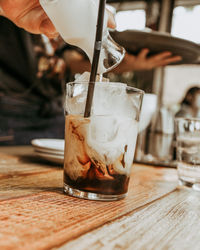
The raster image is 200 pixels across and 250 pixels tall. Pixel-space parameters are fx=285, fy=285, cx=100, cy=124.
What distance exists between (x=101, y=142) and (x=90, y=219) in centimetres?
14

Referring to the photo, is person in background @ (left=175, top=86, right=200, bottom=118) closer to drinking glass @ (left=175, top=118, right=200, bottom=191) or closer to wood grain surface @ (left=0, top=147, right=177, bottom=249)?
drinking glass @ (left=175, top=118, right=200, bottom=191)

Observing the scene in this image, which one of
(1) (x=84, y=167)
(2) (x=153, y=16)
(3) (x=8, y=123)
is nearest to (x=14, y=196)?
(1) (x=84, y=167)

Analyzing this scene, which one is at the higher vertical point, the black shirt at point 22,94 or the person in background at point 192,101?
the person in background at point 192,101

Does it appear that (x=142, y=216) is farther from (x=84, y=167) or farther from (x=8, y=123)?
(x=8, y=123)

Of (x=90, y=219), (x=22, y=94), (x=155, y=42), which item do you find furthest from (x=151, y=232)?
(x=22, y=94)

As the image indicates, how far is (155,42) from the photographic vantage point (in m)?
1.17

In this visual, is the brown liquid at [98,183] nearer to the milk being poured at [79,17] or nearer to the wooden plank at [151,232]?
the wooden plank at [151,232]

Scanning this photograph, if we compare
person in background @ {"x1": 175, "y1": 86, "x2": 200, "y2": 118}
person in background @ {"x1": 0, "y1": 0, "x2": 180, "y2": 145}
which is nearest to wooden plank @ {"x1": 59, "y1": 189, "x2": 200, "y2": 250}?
person in background @ {"x1": 0, "y1": 0, "x2": 180, "y2": 145}

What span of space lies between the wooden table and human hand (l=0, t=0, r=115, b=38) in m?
0.42

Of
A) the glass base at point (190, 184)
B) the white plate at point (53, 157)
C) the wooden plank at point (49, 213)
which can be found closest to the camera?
the wooden plank at point (49, 213)

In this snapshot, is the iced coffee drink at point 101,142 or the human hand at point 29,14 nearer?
the iced coffee drink at point 101,142

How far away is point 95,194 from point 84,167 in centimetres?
5

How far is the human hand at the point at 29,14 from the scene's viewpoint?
77cm

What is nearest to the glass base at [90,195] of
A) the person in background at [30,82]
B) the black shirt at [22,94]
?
the person in background at [30,82]
